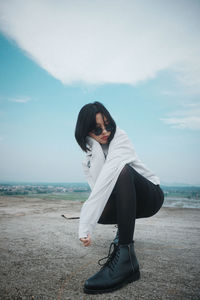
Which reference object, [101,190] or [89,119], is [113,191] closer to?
[101,190]

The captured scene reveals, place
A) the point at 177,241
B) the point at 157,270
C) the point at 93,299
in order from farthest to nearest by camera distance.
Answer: the point at 177,241, the point at 157,270, the point at 93,299

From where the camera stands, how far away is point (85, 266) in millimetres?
1261

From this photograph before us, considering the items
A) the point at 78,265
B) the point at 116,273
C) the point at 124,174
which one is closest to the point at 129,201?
the point at 124,174

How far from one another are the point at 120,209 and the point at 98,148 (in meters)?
0.56

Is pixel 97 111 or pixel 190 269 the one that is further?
pixel 97 111

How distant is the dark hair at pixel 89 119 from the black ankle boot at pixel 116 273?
0.84 meters

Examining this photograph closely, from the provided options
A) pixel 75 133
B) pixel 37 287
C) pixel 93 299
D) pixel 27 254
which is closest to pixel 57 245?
pixel 27 254

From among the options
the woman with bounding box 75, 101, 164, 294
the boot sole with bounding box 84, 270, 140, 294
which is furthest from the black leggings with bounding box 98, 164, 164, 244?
the boot sole with bounding box 84, 270, 140, 294

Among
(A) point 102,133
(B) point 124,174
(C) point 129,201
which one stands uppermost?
(A) point 102,133

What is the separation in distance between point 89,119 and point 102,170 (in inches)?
20.2

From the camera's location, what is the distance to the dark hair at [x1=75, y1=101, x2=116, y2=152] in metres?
1.62

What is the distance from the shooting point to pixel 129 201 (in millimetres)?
1242

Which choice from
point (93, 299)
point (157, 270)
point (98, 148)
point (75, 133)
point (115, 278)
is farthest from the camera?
point (75, 133)

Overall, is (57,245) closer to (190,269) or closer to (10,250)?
(10,250)
